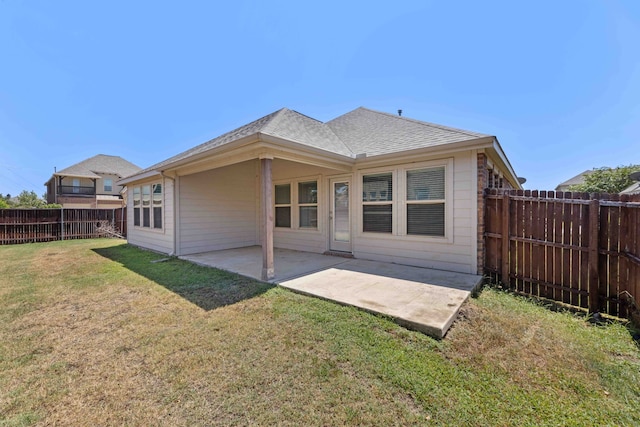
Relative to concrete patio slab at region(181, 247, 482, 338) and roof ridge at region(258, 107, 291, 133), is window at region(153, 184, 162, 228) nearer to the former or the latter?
concrete patio slab at region(181, 247, 482, 338)

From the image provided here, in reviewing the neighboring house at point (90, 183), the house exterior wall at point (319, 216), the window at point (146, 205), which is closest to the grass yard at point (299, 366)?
the house exterior wall at point (319, 216)

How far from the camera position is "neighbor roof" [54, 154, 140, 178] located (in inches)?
953

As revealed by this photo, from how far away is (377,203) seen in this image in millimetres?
6449

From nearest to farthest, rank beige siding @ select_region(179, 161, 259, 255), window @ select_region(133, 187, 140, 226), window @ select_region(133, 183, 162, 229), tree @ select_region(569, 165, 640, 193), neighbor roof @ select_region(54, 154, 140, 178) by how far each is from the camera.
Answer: beige siding @ select_region(179, 161, 259, 255)
window @ select_region(133, 183, 162, 229)
window @ select_region(133, 187, 140, 226)
tree @ select_region(569, 165, 640, 193)
neighbor roof @ select_region(54, 154, 140, 178)

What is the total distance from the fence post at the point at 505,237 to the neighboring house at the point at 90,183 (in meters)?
27.6

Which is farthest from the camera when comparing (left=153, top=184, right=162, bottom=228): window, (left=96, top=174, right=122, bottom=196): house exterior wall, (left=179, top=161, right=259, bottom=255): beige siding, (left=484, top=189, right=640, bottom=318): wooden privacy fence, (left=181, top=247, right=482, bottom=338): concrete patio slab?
(left=96, top=174, right=122, bottom=196): house exterior wall

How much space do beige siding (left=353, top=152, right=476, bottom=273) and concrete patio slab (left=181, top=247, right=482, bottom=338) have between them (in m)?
0.25

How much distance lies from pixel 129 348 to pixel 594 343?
5.06m

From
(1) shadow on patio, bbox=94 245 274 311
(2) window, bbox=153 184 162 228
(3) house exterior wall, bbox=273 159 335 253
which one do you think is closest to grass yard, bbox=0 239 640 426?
(1) shadow on patio, bbox=94 245 274 311

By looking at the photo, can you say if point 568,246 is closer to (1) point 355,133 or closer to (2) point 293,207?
(1) point 355,133

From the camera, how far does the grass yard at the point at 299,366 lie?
1870 millimetres

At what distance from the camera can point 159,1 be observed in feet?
24.1

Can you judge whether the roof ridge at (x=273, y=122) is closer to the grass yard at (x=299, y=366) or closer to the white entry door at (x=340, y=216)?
the white entry door at (x=340, y=216)

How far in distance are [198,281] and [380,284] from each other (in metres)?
3.53
